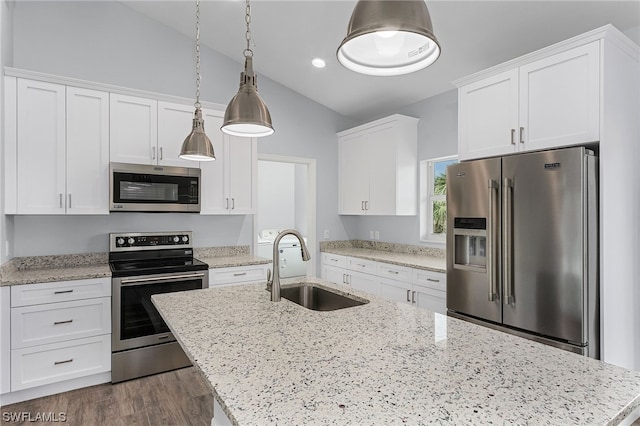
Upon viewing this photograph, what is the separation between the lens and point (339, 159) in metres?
5.08

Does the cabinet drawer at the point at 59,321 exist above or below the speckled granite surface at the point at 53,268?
below

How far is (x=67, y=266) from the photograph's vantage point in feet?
10.8

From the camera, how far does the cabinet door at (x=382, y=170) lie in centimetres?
418

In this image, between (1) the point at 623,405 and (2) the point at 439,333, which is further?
(2) the point at 439,333

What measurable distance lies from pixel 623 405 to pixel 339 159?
14.3 feet

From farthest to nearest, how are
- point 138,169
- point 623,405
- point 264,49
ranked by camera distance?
point 264,49 < point 138,169 < point 623,405

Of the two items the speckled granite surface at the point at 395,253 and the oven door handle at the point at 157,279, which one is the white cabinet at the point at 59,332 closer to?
the oven door handle at the point at 157,279

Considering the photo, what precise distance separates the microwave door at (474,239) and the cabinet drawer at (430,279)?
354 millimetres

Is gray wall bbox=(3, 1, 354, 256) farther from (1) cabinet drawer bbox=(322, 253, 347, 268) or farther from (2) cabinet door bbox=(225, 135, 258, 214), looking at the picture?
(1) cabinet drawer bbox=(322, 253, 347, 268)

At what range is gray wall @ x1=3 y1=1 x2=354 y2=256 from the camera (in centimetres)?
322

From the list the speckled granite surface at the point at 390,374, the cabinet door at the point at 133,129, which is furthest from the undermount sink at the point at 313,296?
the cabinet door at the point at 133,129

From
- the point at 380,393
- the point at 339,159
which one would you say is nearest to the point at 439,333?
the point at 380,393

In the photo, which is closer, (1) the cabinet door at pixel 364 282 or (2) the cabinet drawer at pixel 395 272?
(2) the cabinet drawer at pixel 395 272

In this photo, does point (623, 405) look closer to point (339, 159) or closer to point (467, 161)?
point (467, 161)
